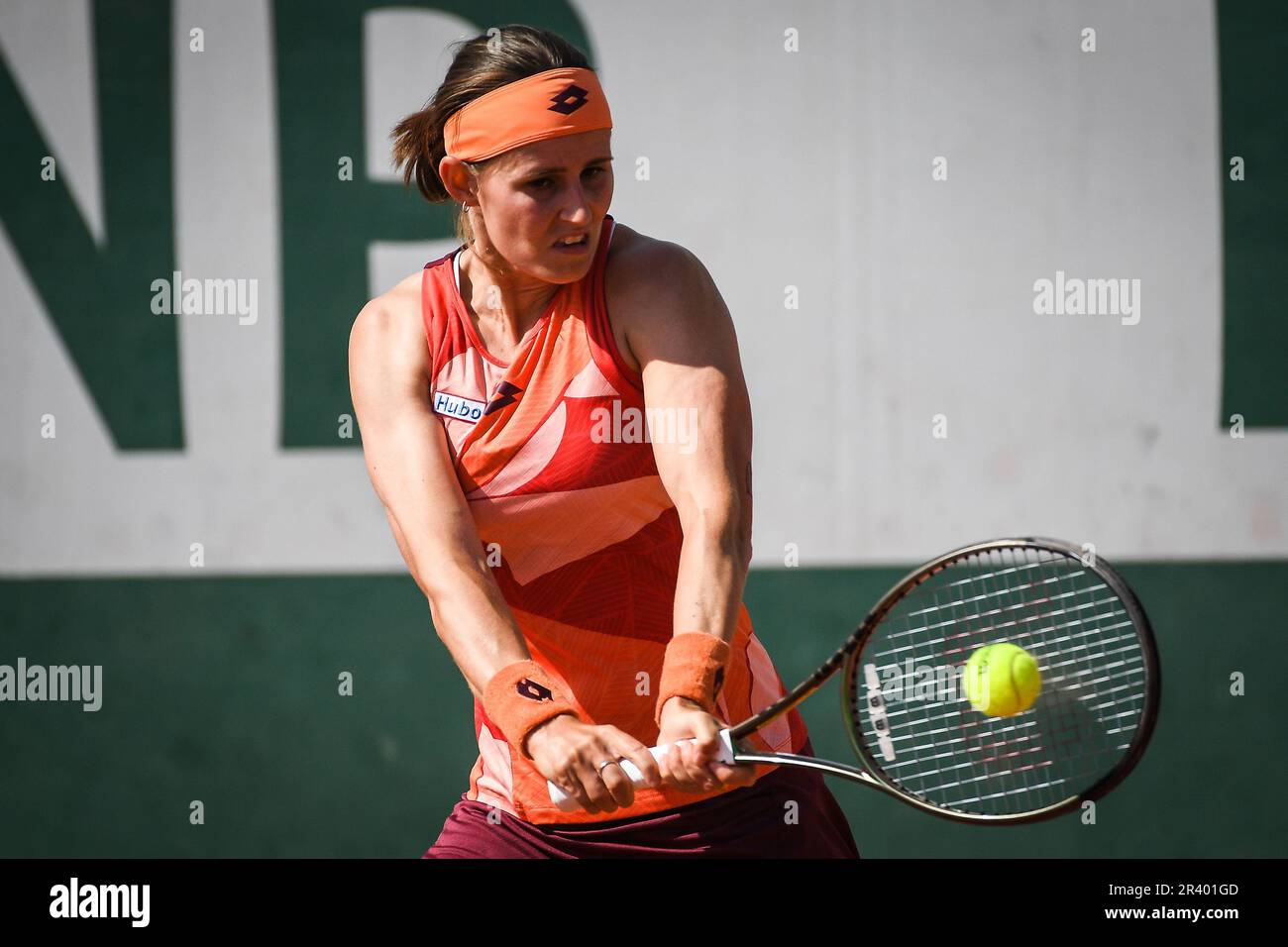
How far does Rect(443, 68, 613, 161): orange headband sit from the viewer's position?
2.15 m

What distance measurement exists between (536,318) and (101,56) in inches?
112

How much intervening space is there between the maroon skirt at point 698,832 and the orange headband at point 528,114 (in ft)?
3.52

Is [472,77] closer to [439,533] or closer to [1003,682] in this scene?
[439,533]

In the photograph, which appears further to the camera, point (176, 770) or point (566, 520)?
point (176, 770)

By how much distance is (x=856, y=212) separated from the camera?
14.1 feet

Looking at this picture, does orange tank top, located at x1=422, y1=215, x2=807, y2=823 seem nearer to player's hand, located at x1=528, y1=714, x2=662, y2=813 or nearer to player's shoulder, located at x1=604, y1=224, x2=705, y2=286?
player's shoulder, located at x1=604, y1=224, x2=705, y2=286

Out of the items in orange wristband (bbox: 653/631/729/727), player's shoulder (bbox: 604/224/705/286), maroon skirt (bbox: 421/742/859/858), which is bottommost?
maroon skirt (bbox: 421/742/859/858)

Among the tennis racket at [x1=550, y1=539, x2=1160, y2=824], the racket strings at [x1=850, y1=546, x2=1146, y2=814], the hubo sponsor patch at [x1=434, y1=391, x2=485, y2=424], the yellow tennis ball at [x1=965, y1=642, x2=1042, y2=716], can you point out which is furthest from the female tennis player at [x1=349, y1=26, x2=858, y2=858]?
the racket strings at [x1=850, y1=546, x2=1146, y2=814]

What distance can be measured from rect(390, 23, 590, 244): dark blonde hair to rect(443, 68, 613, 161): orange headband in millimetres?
22

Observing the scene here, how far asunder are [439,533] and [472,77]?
28.3 inches

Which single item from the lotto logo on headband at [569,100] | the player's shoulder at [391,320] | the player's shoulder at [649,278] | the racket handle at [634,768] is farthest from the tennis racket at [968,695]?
the lotto logo on headband at [569,100]

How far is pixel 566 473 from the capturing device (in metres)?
2.21

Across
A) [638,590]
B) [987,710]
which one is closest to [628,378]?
[638,590]

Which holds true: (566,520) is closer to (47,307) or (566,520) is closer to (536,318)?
(536,318)
